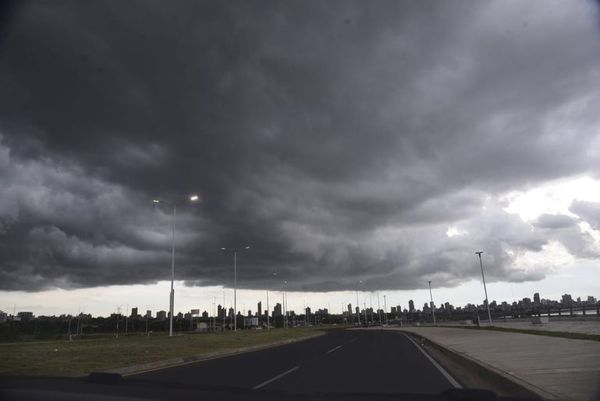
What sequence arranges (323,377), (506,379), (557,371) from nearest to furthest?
(506,379) < (557,371) < (323,377)

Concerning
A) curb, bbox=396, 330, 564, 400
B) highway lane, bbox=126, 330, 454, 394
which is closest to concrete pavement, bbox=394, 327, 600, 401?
curb, bbox=396, 330, 564, 400

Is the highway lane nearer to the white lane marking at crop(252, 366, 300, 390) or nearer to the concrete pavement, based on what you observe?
the white lane marking at crop(252, 366, 300, 390)

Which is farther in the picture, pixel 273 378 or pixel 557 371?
pixel 273 378

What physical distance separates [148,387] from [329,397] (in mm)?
3316

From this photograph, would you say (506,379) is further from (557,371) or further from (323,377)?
(323,377)

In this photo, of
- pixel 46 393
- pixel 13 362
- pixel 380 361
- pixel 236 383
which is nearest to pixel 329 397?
pixel 46 393

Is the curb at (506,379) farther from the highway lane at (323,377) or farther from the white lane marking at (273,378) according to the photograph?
the white lane marking at (273,378)

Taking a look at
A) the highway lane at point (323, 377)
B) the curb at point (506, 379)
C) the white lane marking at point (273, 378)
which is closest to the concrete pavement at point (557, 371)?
the curb at point (506, 379)

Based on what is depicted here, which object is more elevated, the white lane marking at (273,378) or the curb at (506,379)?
the curb at (506,379)

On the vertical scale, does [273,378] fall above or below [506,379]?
below

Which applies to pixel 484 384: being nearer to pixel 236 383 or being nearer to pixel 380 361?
pixel 236 383

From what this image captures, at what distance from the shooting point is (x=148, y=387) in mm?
8234

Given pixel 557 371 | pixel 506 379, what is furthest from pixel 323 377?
pixel 557 371

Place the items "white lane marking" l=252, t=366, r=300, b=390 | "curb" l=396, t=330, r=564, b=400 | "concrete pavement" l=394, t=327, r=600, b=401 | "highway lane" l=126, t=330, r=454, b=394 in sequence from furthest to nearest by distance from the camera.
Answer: "white lane marking" l=252, t=366, r=300, b=390
"highway lane" l=126, t=330, r=454, b=394
"concrete pavement" l=394, t=327, r=600, b=401
"curb" l=396, t=330, r=564, b=400
